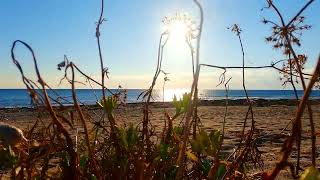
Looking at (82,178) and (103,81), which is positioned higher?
(103,81)

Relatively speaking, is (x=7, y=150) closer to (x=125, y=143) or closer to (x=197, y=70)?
(x=125, y=143)

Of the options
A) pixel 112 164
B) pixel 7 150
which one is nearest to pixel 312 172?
pixel 112 164

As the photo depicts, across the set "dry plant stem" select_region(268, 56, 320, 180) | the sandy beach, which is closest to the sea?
the sandy beach

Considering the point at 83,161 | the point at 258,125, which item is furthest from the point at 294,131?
the point at 258,125

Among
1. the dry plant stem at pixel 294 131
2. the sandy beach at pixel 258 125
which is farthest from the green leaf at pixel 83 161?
the dry plant stem at pixel 294 131

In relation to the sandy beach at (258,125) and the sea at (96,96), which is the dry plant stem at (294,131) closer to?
the sandy beach at (258,125)

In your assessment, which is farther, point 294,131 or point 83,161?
point 83,161

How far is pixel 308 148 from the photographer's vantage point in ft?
18.6

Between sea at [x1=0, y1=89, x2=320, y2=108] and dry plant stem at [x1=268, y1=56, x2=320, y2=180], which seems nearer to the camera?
dry plant stem at [x1=268, y1=56, x2=320, y2=180]

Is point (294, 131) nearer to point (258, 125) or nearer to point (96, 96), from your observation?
point (96, 96)

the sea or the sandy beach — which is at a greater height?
the sea

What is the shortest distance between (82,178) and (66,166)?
0.21ft

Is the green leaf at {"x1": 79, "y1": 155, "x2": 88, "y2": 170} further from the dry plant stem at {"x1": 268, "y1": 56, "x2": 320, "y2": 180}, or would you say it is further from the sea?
the dry plant stem at {"x1": 268, "y1": 56, "x2": 320, "y2": 180}

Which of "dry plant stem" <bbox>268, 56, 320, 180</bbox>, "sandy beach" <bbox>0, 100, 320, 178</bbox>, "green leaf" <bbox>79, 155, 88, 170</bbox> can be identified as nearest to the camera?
"dry plant stem" <bbox>268, 56, 320, 180</bbox>
